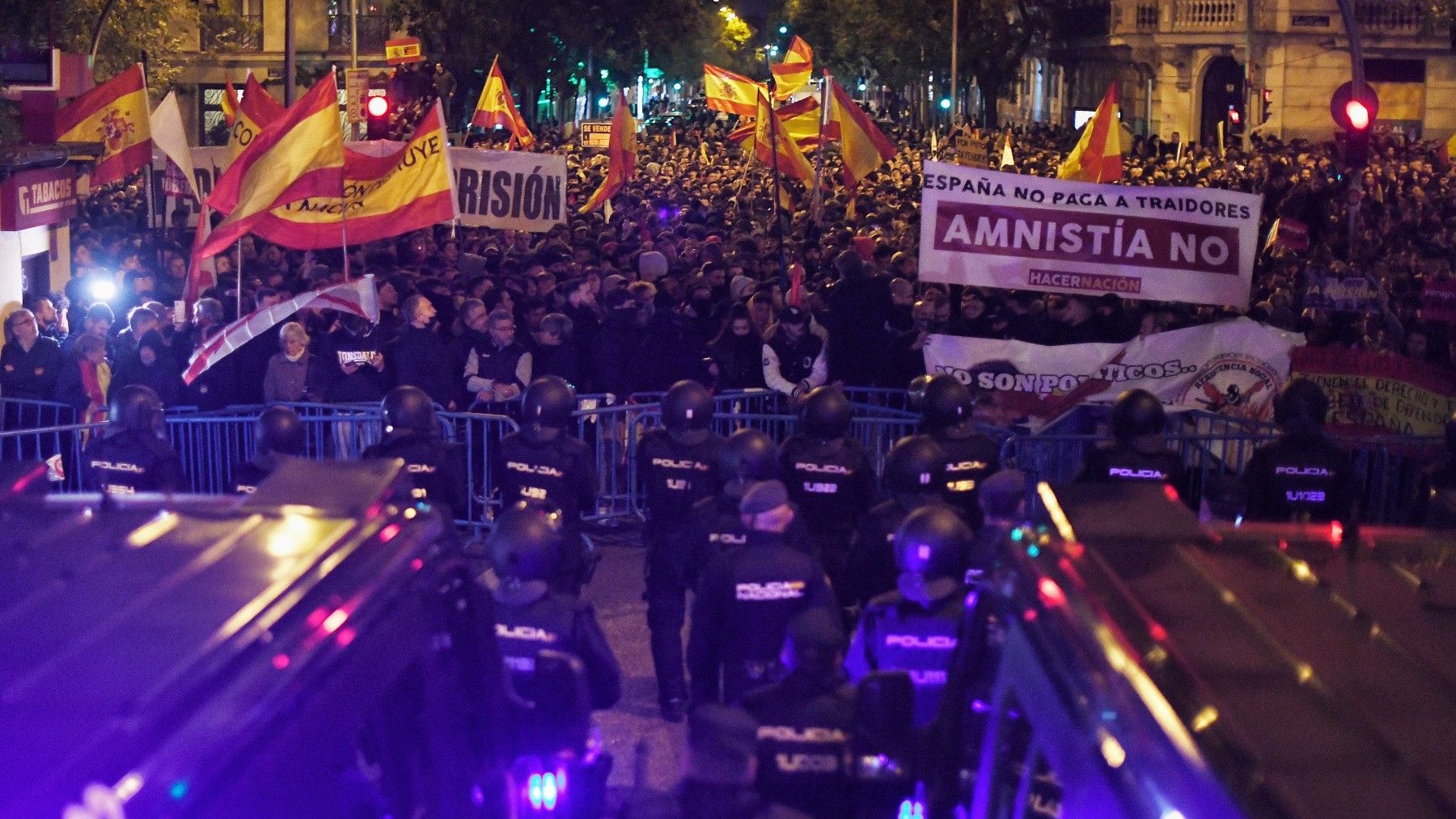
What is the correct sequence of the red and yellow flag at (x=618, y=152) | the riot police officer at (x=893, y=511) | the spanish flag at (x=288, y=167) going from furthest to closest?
the red and yellow flag at (x=618, y=152) < the spanish flag at (x=288, y=167) < the riot police officer at (x=893, y=511)

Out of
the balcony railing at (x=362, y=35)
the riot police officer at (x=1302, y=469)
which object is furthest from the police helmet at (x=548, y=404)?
the balcony railing at (x=362, y=35)

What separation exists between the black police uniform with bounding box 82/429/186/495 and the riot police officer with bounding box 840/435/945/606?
3201mm

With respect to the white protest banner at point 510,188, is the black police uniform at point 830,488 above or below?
below

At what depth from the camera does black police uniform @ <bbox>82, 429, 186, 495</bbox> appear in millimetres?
7641

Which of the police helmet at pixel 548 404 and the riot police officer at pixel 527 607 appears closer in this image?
the riot police officer at pixel 527 607

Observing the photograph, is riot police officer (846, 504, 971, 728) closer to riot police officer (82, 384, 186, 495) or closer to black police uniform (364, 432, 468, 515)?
black police uniform (364, 432, 468, 515)

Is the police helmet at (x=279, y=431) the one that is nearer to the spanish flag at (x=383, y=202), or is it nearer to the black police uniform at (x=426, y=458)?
the black police uniform at (x=426, y=458)

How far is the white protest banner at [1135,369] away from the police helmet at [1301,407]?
3055mm

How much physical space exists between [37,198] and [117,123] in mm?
1153

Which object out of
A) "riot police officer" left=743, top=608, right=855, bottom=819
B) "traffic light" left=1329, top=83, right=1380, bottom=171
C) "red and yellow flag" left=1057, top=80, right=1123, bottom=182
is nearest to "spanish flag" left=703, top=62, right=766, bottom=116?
"red and yellow flag" left=1057, top=80, right=1123, bottom=182

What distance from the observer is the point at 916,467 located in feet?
22.7

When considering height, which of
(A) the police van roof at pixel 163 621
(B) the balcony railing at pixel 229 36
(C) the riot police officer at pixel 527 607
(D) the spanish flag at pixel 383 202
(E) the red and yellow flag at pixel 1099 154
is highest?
(B) the balcony railing at pixel 229 36

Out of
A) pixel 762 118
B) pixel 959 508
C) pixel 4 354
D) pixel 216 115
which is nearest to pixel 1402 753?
pixel 959 508

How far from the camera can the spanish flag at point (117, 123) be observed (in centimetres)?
1655
